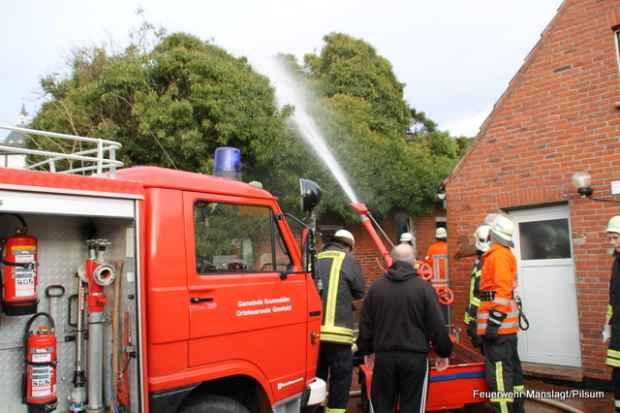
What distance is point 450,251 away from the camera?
822cm

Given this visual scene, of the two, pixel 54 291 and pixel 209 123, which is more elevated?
pixel 209 123

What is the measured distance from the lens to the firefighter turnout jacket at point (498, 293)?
15.8 feet

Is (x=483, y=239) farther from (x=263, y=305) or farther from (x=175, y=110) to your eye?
(x=175, y=110)

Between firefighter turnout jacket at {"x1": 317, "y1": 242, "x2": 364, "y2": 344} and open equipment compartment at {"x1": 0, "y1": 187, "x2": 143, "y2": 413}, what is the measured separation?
2.01 meters

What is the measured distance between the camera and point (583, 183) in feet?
21.5

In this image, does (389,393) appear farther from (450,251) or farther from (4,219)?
(450,251)

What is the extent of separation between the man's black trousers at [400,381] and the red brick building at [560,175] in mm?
3789

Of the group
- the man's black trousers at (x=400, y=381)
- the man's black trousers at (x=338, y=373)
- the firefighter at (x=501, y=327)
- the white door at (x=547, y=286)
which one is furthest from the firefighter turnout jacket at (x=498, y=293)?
the white door at (x=547, y=286)

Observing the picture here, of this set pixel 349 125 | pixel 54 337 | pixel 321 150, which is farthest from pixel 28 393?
pixel 349 125

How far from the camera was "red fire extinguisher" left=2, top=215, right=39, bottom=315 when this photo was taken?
110 inches

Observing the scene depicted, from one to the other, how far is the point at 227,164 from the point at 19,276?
180 centimetres

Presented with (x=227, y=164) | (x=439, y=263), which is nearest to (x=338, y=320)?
(x=227, y=164)

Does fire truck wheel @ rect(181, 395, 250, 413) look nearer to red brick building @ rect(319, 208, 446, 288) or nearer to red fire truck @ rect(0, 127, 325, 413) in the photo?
red fire truck @ rect(0, 127, 325, 413)

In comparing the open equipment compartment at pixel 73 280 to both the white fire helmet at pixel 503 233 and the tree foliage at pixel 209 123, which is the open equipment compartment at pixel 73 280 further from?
the tree foliage at pixel 209 123
